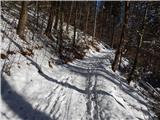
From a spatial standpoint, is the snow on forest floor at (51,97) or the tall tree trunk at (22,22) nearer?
the snow on forest floor at (51,97)

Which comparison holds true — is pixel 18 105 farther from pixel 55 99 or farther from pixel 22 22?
pixel 22 22

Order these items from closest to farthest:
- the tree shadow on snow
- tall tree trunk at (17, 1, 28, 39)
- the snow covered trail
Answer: the tree shadow on snow → the snow covered trail → tall tree trunk at (17, 1, 28, 39)

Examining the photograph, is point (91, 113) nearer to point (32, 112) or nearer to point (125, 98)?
point (32, 112)

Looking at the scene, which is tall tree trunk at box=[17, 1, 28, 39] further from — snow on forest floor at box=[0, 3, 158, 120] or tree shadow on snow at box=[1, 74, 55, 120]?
tree shadow on snow at box=[1, 74, 55, 120]

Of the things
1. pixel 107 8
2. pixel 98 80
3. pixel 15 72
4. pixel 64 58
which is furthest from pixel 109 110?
pixel 107 8

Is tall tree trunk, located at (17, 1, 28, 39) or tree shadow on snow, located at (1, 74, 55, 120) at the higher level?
tall tree trunk, located at (17, 1, 28, 39)

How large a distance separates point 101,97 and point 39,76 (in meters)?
2.66

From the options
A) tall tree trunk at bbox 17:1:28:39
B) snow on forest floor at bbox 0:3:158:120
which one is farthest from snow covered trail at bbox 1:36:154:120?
tall tree trunk at bbox 17:1:28:39

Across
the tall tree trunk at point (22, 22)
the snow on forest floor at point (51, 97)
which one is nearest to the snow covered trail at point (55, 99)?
the snow on forest floor at point (51, 97)

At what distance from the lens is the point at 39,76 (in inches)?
472

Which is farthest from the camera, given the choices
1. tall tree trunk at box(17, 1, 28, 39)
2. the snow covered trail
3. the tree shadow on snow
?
tall tree trunk at box(17, 1, 28, 39)

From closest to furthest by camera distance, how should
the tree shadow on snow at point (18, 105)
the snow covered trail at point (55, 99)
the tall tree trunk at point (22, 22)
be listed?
the tree shadow on snow at point (18, 105), the snow covered trail at point (55, 99), the tall tree trunk at point (22, 22)

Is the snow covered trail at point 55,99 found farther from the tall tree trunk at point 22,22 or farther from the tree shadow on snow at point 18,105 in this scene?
the tall tree trunk at point 22,22

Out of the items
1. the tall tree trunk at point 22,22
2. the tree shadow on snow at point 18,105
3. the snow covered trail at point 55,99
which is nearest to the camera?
the tree shadow on snow at point 18,105
